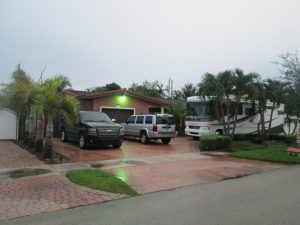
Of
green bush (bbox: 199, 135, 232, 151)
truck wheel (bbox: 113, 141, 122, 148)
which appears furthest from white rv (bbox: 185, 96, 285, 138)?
truck wheel (bbox: 113, 141, 122, 148)

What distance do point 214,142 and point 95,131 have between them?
6.46 metres

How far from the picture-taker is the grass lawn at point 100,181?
8.19 m

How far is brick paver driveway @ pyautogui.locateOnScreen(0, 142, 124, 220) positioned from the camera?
6.57m

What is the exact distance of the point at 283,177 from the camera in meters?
10.7

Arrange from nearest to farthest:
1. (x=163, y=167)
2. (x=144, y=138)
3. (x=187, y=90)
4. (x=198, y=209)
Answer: (x=198, y=209), (x=163, y=167), (x=144, y=138), (x=187, y=90)

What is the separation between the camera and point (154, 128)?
64.5 feet

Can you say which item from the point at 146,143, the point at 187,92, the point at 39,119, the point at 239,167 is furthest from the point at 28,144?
the point at 187,92

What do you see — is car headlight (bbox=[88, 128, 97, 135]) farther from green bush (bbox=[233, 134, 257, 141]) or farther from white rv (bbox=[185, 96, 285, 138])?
green bush (bbox=[233, 134, 257, 141])

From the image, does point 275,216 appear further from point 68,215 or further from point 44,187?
point 44,187

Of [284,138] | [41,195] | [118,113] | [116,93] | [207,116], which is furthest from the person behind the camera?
[284,138]

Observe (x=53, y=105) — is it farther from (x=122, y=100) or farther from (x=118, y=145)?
(x=122, y=100)

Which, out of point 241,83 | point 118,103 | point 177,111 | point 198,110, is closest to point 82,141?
point 118,103

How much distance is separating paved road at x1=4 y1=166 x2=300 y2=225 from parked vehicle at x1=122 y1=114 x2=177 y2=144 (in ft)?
35.6

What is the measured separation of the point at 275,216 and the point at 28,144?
13.4 meters
